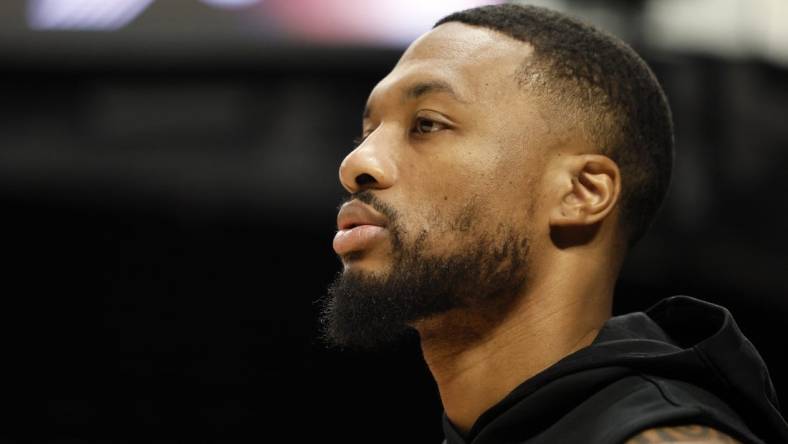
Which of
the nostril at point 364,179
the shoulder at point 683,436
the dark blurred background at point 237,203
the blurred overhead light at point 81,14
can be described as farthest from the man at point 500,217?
the blurred overhead light at point 81,14

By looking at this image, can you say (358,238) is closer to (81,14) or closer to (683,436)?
(683,436)

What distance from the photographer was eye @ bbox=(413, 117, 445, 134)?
7.22ft

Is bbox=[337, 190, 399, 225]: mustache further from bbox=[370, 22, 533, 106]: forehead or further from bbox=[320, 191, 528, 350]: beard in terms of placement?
bbox=[370, 22, 533, 106]: forehead

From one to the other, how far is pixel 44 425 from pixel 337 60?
3134 mm

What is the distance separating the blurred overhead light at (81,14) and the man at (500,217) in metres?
3.53

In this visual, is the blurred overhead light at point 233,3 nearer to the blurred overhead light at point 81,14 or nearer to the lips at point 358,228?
the blurred overhead light at point 81,14

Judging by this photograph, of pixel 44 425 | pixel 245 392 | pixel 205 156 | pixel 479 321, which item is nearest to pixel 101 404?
pixel 44 425

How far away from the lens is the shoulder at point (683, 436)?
1.66m

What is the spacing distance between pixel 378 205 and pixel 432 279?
0.20 meters

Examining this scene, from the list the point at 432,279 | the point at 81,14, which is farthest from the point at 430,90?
the point at 81,14

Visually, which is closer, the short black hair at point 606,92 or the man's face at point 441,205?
the man's face at point 441,205

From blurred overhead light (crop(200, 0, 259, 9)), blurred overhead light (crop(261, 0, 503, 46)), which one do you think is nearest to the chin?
blurred overhead light (crop(261, 0, 503, 46))

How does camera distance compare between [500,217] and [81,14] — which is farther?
[81,14]

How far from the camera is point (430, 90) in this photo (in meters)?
2.23
